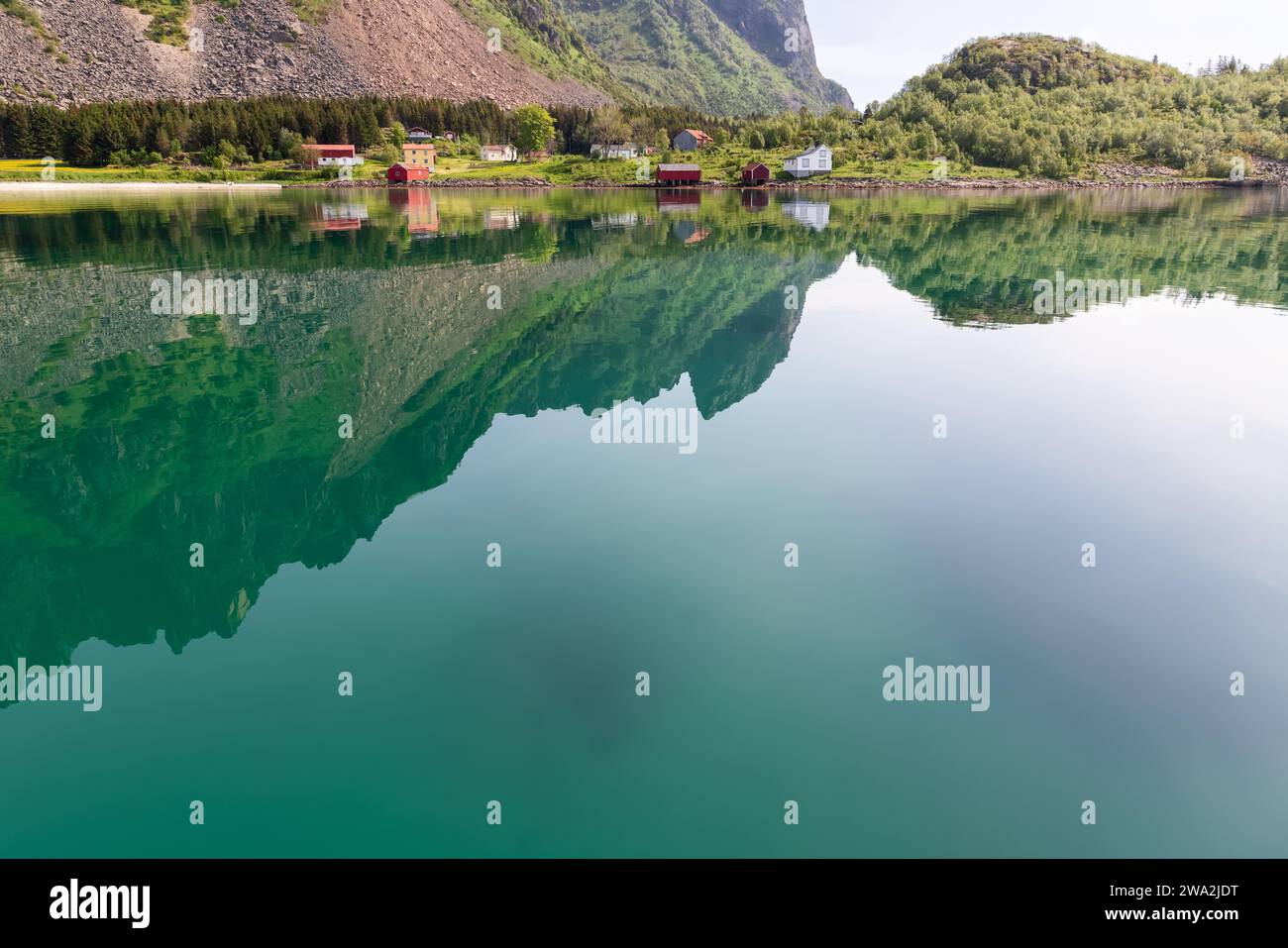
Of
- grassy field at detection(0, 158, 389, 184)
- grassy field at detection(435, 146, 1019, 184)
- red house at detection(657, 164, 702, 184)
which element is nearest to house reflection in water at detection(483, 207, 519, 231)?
red house at detection(657, 164, 702, 184)

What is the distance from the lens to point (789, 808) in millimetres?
11070

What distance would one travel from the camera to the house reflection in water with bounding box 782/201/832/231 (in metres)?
97.5

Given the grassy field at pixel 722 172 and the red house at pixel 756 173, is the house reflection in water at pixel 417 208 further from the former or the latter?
the red house at pixel 756 173

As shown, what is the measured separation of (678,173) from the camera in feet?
553

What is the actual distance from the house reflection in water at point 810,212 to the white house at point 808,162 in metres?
54.5

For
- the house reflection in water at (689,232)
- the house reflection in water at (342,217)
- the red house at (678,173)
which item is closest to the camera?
the house reflection in water at (689,232)

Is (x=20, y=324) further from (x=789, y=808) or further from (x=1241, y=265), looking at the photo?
(x=1241, y=265)

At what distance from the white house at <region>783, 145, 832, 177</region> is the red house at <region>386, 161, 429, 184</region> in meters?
92.6

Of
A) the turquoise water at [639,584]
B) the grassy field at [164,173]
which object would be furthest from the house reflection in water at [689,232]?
the grassy field at [164,173]

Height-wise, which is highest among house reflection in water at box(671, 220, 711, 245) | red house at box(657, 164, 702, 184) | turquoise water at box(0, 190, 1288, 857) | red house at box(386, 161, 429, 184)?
red house at box(386, 161, 429, 184)

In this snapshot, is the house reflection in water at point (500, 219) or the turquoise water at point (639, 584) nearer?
the turquoise water at point (639, 584)

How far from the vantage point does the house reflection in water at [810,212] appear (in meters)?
97.5

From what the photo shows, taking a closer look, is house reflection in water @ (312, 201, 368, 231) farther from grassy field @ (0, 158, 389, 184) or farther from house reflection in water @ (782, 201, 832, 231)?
grassy field @ (0, 158, 389, 184)

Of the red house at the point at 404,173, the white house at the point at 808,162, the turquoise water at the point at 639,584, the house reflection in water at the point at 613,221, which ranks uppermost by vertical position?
the white house at the point at 808,162
